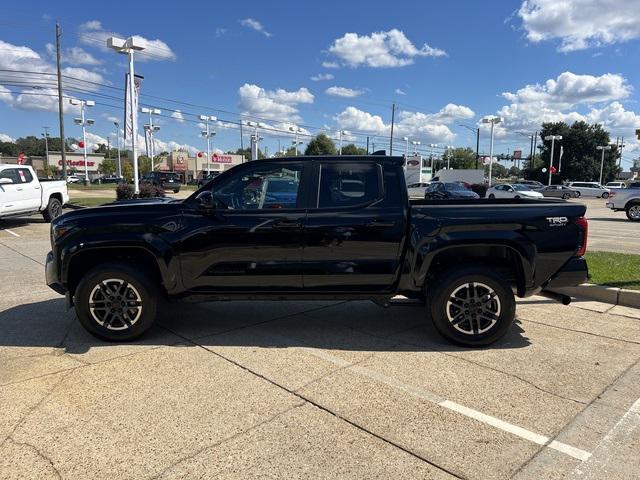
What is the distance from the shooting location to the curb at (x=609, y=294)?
620 cm

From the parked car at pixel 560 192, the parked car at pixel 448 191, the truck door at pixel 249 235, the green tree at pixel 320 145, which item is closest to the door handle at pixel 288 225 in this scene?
the truck door at pixel 249 235

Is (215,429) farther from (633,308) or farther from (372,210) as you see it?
(633,308)

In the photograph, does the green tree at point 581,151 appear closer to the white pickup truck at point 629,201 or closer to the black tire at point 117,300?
the white pickup truck at point 629,201

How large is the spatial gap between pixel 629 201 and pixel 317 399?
2144 cm

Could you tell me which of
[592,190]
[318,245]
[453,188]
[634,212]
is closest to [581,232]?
[318,245]

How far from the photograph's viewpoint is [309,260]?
15.3 feet

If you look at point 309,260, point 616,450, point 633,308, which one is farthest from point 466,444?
point 633,308

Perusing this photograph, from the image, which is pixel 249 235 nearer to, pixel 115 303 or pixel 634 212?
pixel 115 303

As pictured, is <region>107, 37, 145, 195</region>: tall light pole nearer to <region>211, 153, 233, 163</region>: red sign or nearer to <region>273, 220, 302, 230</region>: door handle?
<region>273, 220, 302, 230</region>: door handle

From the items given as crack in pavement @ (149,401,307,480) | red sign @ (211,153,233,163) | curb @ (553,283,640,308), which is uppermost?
red sign @ (211,153,233,163)

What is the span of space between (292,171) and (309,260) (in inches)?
35.4

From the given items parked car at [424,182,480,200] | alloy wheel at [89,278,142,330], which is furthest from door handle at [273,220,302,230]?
parked car at [424,182,480,200]

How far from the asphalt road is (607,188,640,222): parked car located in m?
17.4

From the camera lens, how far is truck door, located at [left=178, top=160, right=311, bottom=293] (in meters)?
4.64
